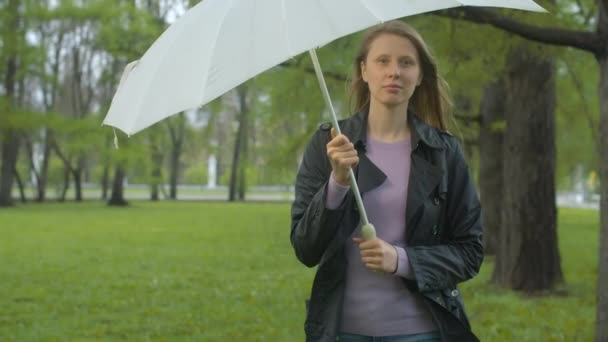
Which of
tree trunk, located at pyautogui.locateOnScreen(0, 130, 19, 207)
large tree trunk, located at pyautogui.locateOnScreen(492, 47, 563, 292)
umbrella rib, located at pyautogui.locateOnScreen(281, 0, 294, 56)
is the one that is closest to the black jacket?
umbrella rib, located at pyautogui.locateOnScreen(281, 0, 294, 56)

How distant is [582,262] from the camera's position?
13789 millimetres

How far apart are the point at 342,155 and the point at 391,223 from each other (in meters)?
0.32

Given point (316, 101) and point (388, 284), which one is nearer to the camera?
point (388, 284)

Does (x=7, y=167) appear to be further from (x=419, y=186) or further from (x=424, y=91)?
(x=419, y=186)

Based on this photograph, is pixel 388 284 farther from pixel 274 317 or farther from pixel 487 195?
pixel 487 195

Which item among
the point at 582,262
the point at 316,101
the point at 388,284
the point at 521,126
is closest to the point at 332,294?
the point at 388,284

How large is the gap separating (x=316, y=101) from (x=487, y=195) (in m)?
3.77

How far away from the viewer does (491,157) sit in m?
13.3

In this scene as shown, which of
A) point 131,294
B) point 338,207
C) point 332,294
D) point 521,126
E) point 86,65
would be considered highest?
point 86,65

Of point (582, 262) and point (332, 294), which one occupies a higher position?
point (332, 294)

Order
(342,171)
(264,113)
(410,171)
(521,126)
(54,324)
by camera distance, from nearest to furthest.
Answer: (342,171) → (410,171) → (54,324) → (521,126) → (264,113)

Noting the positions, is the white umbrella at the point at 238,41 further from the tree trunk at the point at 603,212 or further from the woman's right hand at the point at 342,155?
the tree trunk at the point at 603,212

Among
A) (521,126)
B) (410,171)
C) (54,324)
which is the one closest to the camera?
(410,171)

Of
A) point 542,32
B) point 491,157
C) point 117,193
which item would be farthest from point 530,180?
point 117,193
